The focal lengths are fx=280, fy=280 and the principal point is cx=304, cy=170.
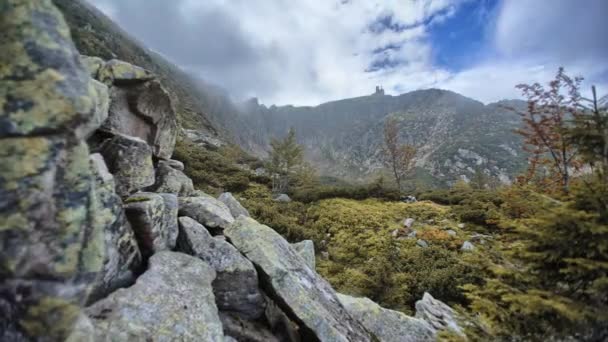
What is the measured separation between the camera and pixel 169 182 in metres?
8.78

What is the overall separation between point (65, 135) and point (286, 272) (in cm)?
461

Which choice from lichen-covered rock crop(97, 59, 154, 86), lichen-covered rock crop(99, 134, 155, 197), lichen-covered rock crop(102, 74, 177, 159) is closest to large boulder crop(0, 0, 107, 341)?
lichen-covered rock crop(99, 134, 155, 197)

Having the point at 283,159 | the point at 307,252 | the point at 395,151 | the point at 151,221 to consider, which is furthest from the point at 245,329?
the point at 395,151

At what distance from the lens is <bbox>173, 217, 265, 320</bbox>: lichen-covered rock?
18.9ft

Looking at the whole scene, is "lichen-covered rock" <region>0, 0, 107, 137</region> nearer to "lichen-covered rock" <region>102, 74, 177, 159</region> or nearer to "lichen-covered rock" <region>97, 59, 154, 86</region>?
"lichen-covered rock" <region>102, 74, 177, 159</region>

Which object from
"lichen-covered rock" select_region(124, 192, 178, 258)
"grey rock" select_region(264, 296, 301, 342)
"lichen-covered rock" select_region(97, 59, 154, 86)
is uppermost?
"lichen-covered rock" select_region(97, 59, 154, 86)

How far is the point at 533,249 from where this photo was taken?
173 inches

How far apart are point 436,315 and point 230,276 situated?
6035 mm

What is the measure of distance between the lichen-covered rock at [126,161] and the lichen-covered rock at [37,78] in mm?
3401

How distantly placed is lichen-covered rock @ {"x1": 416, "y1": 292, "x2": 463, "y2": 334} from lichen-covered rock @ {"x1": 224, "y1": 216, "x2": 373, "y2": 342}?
2400mm

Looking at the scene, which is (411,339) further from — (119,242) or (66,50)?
(66,50)

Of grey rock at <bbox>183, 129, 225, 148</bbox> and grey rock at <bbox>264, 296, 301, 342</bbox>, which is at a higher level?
grey rock at <bbox>183, 129, 225, 148</bbox>

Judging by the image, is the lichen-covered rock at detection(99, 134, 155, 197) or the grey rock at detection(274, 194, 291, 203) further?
the grey rock at detection(274, 194, 291, 203)

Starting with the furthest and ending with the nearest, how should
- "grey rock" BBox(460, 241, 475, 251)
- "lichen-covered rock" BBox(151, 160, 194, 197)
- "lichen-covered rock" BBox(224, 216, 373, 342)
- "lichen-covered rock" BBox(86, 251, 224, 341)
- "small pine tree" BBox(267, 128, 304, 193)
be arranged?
1. "small pine tree" BBox(267, 128, 304, 193)
2. "grey rock" BBox(460, 241, 475, 251)
3. "lichen-covered rock" BBox(151, 160, 194, 197)
4. "lichen-covered rock" BBox(224, 216, 373, 342)
5. "lichen-covered rock" BBox(86, 251, 224, 341)
